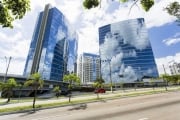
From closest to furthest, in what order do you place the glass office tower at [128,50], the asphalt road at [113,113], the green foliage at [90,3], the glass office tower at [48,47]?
the green foliage at [90,3], the asphalt road at [113,113], the glass office tower at [48,47], the glass office tower at [128,50]

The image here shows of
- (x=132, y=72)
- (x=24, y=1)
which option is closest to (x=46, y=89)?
(x=24, y=1)

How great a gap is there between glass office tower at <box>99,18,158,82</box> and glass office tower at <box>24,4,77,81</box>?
156 ft

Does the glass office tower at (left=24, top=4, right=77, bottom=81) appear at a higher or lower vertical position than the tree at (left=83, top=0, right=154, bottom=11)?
higher

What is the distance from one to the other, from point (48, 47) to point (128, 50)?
77192 mm

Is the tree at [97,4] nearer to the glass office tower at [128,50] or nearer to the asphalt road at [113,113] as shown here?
the asphalt road at [113,113]

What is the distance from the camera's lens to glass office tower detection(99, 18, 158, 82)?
528ft

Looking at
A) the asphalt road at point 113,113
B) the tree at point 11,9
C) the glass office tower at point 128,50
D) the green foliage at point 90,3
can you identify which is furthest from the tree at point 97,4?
the glass office tower at point 128,50

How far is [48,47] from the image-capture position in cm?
13112

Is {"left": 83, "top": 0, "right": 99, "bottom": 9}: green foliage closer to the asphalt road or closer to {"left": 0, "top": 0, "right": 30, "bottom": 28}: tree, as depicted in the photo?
{"left": 0, "top": 0, "right": 30, "bottom": 28}: tree

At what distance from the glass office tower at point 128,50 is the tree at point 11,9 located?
519ft

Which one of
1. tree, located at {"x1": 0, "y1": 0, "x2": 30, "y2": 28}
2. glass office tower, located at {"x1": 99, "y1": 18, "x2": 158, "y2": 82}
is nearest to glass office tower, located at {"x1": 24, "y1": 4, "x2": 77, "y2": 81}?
glass office tower, located at {"x1": 99, "y1": 18, "x2": 158, "y2": 82}

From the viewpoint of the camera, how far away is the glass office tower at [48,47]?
12950 cm

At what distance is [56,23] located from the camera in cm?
14575

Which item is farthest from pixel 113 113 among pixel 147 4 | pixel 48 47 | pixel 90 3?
pixel 48 47
